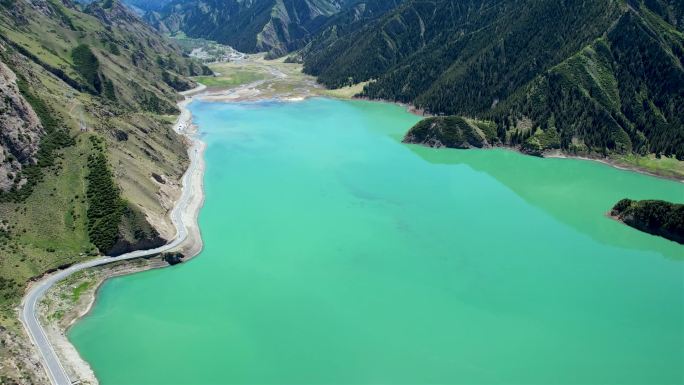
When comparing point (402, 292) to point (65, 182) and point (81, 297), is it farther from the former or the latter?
point (65, 182)

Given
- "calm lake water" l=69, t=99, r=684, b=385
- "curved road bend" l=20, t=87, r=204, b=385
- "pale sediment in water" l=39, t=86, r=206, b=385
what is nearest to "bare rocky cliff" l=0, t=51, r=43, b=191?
"curved road bend" l=20, t=87, r=204, b=385

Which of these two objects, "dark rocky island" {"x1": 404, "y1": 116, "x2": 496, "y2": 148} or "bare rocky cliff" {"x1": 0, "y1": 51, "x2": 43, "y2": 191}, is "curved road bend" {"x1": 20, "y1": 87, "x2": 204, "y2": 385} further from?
"dark rocky island" {"x1": 404, "y1": 116, "x2": 496, "y2": 148}

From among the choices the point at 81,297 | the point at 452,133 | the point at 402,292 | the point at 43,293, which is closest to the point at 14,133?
the point at 43,293

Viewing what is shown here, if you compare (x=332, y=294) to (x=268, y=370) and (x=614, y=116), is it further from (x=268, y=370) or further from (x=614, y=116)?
(x=614, y=116)

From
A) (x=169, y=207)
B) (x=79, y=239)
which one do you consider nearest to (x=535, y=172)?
(x=169, y=207)

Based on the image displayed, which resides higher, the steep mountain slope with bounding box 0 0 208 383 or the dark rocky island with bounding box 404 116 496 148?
the steep mountain slope with bounding box 0 0 208 383

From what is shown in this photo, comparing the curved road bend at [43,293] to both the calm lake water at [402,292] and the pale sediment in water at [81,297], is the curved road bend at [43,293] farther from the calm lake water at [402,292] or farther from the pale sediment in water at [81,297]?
the calm lake water at [402,292]
